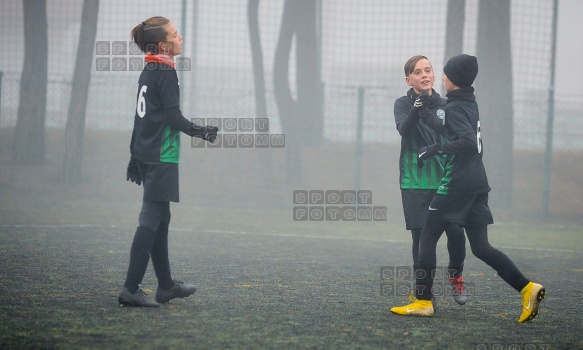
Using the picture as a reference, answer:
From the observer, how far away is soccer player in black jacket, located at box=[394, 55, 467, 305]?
5.62 m

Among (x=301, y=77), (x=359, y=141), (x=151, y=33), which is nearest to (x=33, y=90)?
(x=301, y=77)

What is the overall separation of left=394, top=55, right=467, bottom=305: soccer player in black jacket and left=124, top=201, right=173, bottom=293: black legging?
158cm

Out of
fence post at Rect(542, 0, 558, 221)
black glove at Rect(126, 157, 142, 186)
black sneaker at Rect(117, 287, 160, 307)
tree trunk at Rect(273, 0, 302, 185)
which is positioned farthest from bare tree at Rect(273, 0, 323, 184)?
black sneaker at Rect(117, 287, 160, 307)

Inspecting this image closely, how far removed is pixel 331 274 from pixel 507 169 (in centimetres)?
1014

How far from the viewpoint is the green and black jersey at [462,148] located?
5.04 meters

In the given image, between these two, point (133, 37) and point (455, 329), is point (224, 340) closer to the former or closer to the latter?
point (455, 329)

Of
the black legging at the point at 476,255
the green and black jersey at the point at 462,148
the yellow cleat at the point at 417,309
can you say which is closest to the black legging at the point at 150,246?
the yellow cleat at the point at 417,309

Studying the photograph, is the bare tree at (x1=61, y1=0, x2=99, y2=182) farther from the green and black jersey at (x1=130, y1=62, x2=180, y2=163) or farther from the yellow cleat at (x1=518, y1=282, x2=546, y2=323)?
the yellow cleat at (x1=518, y1=282, x2=546, y2=323)

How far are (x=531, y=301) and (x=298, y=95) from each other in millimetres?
15372

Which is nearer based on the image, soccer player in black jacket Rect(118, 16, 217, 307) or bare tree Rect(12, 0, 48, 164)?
soccer player in black jacket Rect(118, 16, 217, 307)

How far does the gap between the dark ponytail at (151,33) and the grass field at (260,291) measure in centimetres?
157

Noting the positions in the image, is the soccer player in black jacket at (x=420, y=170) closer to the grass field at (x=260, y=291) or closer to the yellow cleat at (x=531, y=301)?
the grass field at (x=260, y=291)

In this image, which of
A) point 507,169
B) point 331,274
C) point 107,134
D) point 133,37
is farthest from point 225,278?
point 107,134

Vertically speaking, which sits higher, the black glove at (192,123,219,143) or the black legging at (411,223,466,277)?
the black glove at (192,123,219,143)
